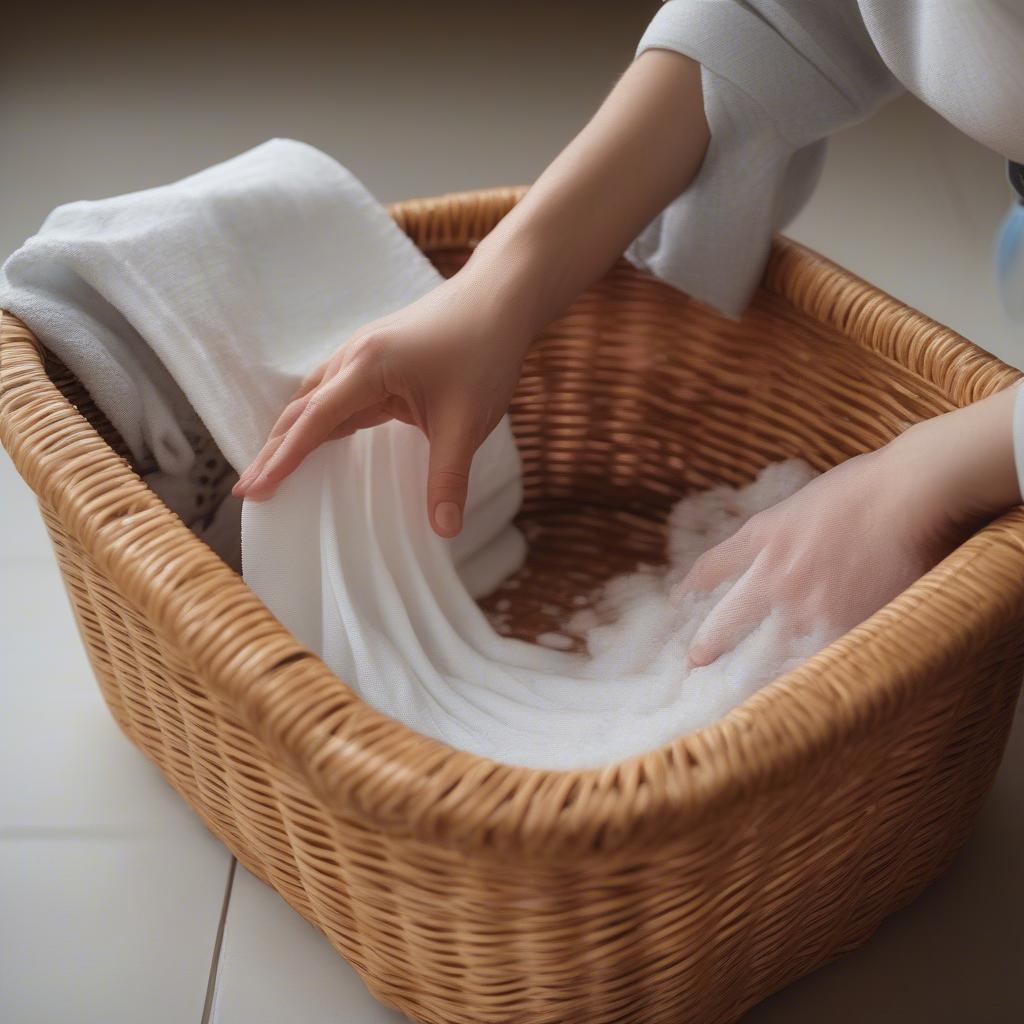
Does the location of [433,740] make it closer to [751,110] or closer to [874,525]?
[874,525]

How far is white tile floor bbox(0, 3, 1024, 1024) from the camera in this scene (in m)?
0.71

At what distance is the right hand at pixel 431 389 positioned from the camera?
Result: 70 cm

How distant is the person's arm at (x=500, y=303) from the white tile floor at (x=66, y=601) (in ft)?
0.84

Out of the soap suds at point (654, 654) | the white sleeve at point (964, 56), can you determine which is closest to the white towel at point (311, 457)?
the soap suds at point (654, 654)

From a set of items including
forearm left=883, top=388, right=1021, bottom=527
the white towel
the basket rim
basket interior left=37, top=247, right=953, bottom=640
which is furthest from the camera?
basket interior left=37, top=247, right=953, bottom=640

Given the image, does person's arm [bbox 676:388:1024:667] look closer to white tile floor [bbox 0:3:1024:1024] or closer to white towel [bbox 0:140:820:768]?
white towel [bbox 0:140:820:768]

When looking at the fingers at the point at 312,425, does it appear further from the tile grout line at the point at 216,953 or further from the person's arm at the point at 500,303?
the tile grout line at the point at 216,953

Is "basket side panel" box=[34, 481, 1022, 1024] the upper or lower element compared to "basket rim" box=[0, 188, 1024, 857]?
lower

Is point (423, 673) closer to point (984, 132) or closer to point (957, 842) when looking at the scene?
point (957, 842)

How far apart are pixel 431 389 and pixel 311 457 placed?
0.26 ft

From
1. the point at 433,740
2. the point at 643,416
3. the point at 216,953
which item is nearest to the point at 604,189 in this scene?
the point at 643,416

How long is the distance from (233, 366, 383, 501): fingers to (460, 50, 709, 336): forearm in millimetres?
104

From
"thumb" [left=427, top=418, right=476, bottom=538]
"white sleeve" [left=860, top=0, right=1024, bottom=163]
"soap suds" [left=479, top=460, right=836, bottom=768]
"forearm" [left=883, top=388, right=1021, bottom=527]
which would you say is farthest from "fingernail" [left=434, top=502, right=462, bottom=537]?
"white sleeve" [left=860, top=0, right=1024, bottom=163]

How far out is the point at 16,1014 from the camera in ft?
2.30
